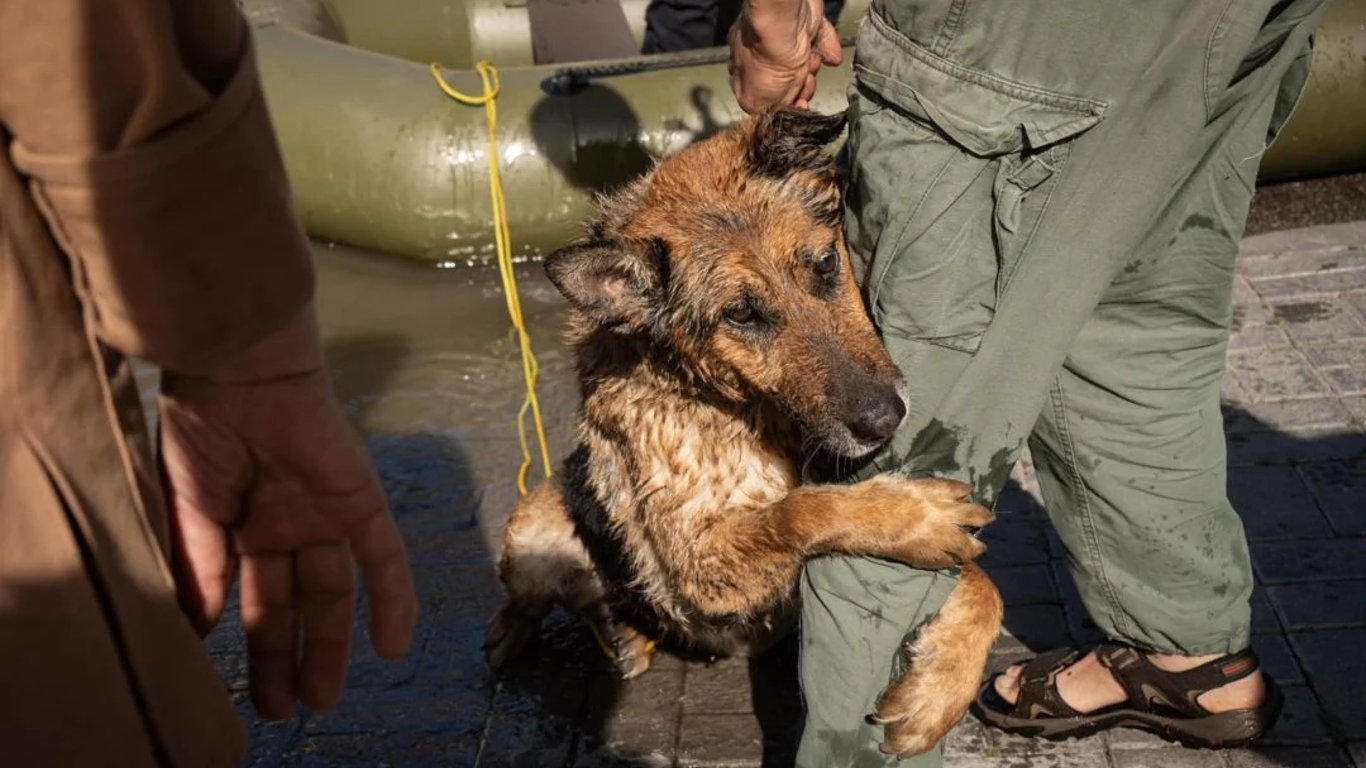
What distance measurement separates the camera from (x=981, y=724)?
158 inches

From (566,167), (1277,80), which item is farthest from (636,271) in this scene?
(566,167)

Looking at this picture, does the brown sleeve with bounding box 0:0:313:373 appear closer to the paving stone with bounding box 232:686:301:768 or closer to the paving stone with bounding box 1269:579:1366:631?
the paving stone with bounding box 232:686:301:768

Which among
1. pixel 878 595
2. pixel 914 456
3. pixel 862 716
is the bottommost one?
pixel 862 716

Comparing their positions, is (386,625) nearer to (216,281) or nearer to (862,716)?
(216,281)

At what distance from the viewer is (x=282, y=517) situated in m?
2.07

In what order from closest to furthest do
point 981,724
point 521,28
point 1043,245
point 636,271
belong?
point 1043,245
point 636,271
point 981,724
point 521,28

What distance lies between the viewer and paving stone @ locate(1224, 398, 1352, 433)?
5324 mm

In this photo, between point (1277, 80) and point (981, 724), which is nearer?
point (1277, 80)

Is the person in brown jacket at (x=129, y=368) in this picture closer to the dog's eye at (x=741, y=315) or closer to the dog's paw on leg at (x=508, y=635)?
the dog's eye at (x=741, y=315)

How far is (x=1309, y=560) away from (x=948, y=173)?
8.74ft

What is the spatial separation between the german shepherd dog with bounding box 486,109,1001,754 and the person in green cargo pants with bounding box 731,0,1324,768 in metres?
0.14

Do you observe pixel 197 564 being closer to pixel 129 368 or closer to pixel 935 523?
pixel 129 368

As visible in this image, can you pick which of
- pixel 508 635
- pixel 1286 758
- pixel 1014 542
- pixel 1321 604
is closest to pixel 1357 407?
pixel 1321 604

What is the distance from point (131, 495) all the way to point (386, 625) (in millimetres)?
514
